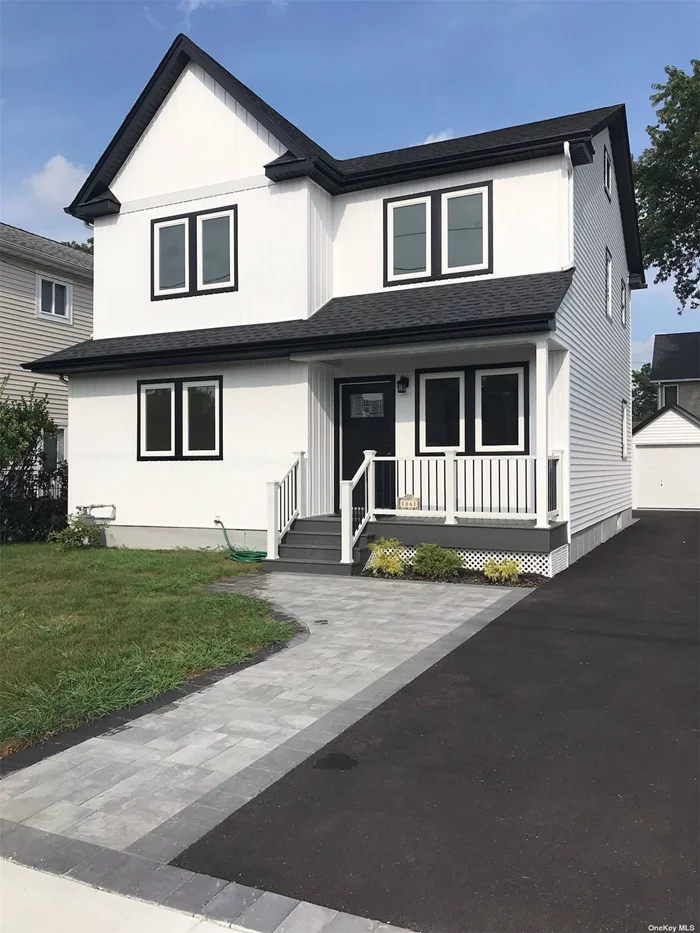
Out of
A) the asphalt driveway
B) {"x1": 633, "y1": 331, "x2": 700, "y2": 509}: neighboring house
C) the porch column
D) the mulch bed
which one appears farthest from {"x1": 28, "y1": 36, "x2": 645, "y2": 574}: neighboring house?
{"x1": 633, "y1": 331, "x2": 700, "y2": 509}: neighboring house

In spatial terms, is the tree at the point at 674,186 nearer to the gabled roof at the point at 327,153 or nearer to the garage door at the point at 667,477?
the garage door at the point at 667,477

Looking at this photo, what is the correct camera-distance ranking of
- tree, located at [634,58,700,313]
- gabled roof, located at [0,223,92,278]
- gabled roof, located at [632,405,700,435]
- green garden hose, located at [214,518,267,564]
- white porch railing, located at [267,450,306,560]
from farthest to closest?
tree, located at [634,58,700,313], gabled roof, located at [632,405,700,435], gabled roof, located at [0,223,92,278], green garden hose, located at [214,518,267,564], white porch railing, located at [267,450,306,560]

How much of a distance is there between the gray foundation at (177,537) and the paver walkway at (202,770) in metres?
5.16

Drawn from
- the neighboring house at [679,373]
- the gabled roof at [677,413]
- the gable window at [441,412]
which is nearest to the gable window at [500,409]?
the gable window at [441,412]

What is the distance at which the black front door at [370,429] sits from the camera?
38.4ft

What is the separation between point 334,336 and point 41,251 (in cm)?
1117

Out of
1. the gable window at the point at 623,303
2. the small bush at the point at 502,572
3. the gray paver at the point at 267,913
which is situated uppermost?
the gable window at the point at 623,303

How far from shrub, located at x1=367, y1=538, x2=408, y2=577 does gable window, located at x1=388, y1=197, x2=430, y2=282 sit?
4.69 metres

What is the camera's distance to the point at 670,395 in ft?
106

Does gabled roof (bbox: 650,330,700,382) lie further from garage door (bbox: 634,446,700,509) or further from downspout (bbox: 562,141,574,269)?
downspout (bbox: 562,141,574,269)

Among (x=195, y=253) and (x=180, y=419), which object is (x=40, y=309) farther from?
(x=180, y=419)

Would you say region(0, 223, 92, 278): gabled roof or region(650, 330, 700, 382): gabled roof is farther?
region(650, 330, 700, 382): gabled roof

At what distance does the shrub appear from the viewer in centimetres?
978

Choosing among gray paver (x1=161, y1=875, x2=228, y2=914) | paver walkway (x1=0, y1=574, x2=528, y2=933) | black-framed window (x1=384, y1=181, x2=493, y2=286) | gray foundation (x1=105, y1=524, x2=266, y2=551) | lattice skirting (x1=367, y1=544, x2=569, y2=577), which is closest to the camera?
gray paver (x1=161, y1=875, x2=228, y2=914)
